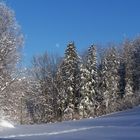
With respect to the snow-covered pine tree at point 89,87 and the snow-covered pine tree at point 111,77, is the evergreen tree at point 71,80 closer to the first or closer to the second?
the snow-covered pine tree at point 89,87

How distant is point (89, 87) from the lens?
217 ft

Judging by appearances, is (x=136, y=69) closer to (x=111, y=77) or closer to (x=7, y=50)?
(x=111, y=77)

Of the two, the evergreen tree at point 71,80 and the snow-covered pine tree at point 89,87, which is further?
the snow-covered pine tree at point 89,87

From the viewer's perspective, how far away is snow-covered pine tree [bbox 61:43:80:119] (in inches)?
2512

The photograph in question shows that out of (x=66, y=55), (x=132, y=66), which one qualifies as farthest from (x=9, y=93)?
(x=132, y=66)

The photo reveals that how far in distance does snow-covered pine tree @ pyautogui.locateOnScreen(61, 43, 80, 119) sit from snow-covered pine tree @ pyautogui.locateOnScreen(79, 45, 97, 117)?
98 centimetres

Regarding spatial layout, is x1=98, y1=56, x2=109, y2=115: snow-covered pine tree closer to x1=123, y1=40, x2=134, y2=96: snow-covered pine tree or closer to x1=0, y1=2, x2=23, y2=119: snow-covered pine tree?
x1=123, y1=40, x2=134, y2=96: snow-covered pine tree

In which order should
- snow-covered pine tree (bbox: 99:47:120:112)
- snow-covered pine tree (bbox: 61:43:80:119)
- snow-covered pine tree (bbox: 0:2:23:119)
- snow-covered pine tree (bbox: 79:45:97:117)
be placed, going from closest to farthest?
snow-covered pine tree (bbox: 0:2:23:119), snow-covered pine tree (bbox: 61:43:80:119), snow-covered pine tree (bbox: 79:45:97:117), snow-covered pine tree (bbox: 99:47:120:112)

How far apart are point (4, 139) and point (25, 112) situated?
6291 cm

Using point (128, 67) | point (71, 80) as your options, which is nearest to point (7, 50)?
point (71, 80)

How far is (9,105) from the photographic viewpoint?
3478 centimetres

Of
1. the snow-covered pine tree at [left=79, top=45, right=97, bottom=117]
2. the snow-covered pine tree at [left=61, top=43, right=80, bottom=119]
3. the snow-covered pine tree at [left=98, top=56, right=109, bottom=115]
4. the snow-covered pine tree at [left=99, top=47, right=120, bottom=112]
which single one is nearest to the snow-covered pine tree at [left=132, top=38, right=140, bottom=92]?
the snow-covered pine tree at [left=99, top=47, right=120, bottom=112]

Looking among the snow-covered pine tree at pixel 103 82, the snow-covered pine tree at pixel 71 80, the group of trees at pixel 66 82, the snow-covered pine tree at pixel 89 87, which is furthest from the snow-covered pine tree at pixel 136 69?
the snow-covered pine tree at pixel 71 80

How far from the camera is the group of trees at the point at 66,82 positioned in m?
33.7
